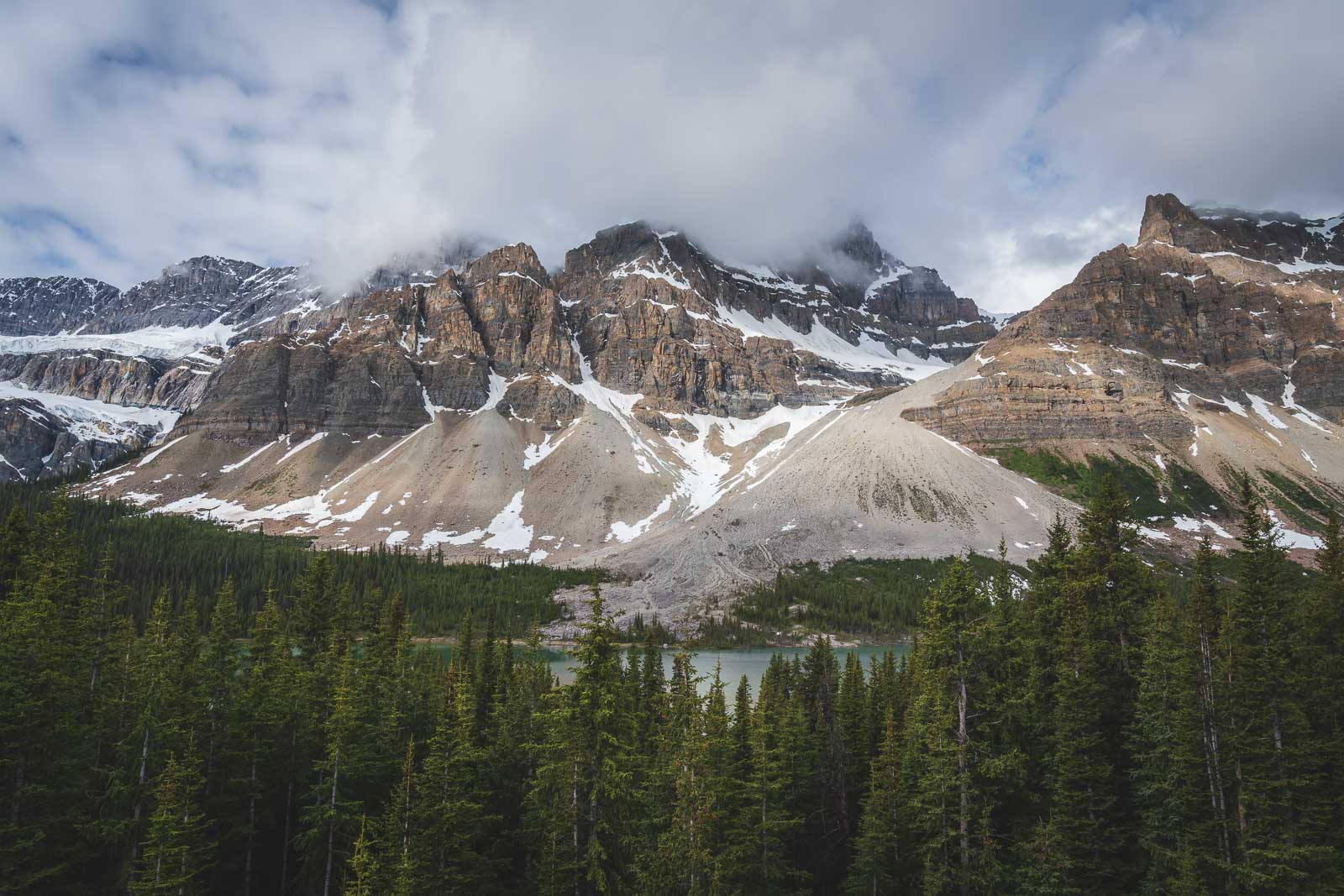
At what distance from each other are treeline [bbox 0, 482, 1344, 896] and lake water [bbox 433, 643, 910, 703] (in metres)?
47.5

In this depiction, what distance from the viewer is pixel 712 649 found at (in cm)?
11412

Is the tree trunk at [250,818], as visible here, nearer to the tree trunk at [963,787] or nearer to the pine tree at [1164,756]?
the tree trunk at [963,787]

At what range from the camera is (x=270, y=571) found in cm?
12206

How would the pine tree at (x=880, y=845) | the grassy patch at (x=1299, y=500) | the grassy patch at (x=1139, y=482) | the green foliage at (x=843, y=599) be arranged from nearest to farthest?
the pine tree at (x=880, y=845) → the green foliage at (x=843, y=599) → the grassy patch at (x=1299, y=500) → the grassy patch at (x=1139, y=482)

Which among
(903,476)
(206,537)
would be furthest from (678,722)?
(903,476)

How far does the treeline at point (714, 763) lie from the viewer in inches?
797

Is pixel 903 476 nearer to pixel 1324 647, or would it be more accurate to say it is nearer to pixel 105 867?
pixel 1324 647

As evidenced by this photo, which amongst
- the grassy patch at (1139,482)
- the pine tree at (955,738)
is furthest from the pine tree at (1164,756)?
the grassy patch at (1139,482)

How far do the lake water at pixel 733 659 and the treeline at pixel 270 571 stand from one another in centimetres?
1072

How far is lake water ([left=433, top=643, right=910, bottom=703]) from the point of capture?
84625 mm

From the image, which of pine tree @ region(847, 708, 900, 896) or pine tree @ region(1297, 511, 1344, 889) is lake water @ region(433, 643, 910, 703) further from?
pine tree @ region(1297, 511, 1344, 889)

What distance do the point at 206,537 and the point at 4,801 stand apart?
14628 cm

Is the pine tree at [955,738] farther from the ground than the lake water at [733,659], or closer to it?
farther from the ground

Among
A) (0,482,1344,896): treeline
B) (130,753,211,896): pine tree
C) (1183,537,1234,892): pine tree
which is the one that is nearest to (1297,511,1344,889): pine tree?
(0,482,1344,896): treeline
